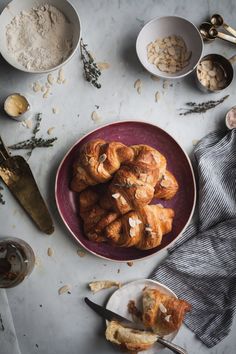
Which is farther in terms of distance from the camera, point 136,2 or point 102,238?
point 136,2

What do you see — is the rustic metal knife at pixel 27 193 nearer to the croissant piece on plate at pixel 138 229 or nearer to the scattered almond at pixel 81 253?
the scattered almond at pixel 81 253

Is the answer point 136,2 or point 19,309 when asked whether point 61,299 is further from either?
point 136,2

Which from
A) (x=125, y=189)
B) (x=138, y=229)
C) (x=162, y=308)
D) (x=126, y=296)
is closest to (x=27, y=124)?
(x=125, y=189)

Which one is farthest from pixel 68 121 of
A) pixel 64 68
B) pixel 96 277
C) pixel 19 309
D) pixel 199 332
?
pixel 199 332

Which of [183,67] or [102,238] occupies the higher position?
[183,67]

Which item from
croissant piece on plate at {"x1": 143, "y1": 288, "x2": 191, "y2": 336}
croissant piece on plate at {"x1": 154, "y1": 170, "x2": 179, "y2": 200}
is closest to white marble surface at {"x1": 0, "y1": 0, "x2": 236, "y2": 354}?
croissant piece on plate at {"x1": 143, "y1": 288, "x2": 191, "y2": 336}

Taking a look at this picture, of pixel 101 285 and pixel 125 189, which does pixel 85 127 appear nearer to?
pixel 125 189

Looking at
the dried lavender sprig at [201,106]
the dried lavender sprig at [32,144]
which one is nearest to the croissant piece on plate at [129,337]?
the dried lavender sprig at [32,144]
